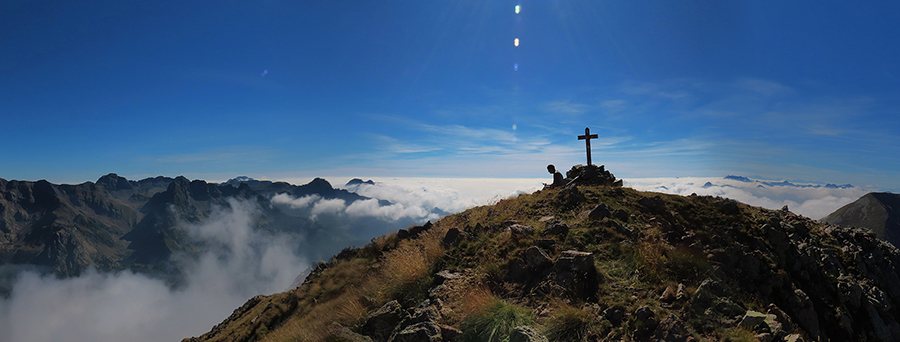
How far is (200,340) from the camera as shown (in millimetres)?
19688

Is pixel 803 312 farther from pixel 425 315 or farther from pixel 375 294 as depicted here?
pixel 375 294

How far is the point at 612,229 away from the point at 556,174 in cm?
1148

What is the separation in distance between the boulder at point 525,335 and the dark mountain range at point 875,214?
24255 cm

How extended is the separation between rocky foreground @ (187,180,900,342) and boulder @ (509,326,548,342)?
25 millimetres

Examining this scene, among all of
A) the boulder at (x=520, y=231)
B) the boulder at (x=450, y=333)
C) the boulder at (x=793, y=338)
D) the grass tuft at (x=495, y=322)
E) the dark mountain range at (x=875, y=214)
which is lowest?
the dark mountain range at (x=875, y=214)

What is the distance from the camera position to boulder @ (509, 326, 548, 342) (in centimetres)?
670

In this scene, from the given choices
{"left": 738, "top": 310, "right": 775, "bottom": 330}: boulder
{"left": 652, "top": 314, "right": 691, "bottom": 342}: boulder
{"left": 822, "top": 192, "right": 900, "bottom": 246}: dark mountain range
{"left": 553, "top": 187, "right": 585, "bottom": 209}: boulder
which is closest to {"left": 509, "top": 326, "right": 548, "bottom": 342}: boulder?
{"left": 652, "top": 314, "right": 691, "bottom": 342}: boulder

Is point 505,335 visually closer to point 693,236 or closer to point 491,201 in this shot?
point 693,236

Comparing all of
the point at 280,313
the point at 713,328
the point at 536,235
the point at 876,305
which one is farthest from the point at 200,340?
the point at 876,305

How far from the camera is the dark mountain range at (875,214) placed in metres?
166

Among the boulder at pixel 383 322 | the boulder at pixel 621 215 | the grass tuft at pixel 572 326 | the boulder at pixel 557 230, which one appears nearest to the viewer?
the grass tuft at pixel 572 326

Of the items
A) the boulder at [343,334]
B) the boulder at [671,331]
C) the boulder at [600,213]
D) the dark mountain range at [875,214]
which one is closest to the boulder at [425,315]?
the boulder at [343,334]

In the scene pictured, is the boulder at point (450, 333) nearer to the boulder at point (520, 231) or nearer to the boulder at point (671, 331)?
the boulder at point (671, 331)

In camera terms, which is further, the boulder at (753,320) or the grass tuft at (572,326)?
the grass tuft at (572,326)
